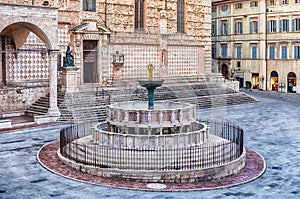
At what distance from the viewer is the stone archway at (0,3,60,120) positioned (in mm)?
23219

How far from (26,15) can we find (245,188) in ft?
52.7

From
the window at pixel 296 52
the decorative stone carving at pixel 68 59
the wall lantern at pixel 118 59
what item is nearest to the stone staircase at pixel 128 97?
the wall lantern at pixel 118 59

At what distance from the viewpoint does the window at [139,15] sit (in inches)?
1372

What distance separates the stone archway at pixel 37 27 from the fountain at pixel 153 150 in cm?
896

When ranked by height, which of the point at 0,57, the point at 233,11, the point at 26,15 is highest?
the point at 233,11

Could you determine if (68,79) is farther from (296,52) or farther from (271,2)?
(271,2)

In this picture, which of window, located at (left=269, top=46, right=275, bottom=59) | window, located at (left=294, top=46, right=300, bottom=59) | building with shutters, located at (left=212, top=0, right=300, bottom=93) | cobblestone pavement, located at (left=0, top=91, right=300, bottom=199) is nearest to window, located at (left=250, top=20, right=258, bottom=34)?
building with shutters, located at (left=212, top=0, right=300, bottom=93)

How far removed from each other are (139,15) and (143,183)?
23581 millimetres

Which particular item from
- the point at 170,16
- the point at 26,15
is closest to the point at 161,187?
the point at 26,15

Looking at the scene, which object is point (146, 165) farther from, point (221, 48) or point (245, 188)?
point (221, 48)

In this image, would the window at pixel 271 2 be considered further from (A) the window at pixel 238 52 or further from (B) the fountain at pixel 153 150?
(B) the fountain at pixel 153 150

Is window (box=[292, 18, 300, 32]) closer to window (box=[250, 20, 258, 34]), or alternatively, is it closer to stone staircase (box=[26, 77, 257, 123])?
window (box=[250, 20, 258, 34])

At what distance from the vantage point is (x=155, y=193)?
12.5 m

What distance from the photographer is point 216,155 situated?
1504 centimetres
